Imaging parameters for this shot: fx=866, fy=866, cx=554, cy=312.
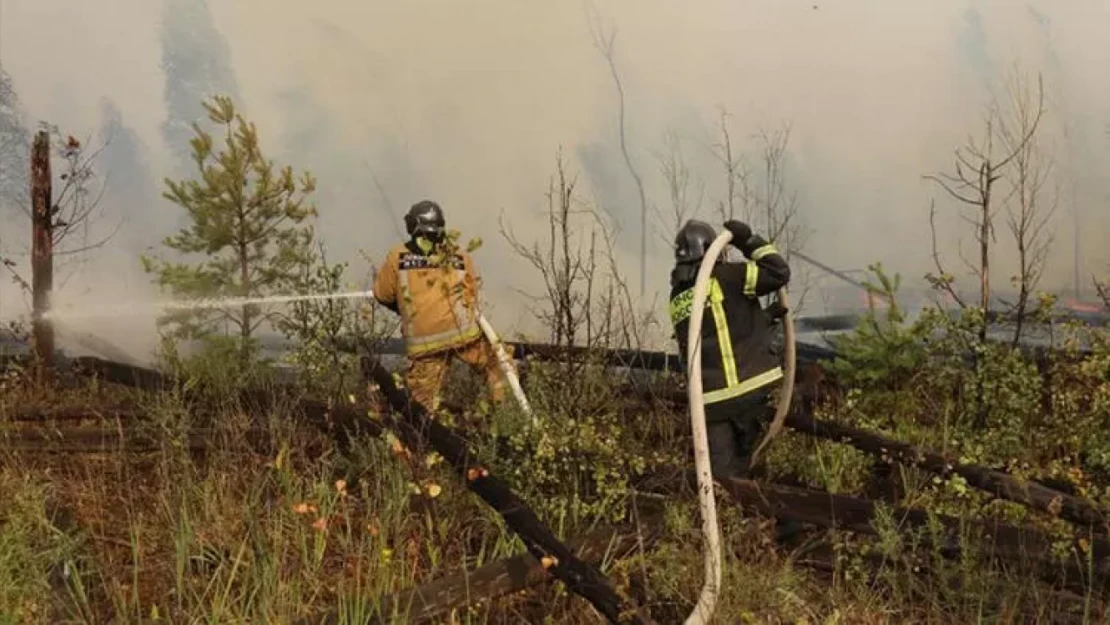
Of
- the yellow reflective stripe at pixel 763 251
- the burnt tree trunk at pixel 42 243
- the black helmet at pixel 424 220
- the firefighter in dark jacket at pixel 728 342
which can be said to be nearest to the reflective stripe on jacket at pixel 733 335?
the firefighter in dark jacket at pixel 728 342

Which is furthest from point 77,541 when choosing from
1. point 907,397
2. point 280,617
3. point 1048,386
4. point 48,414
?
point 1048,386

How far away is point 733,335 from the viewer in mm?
5117

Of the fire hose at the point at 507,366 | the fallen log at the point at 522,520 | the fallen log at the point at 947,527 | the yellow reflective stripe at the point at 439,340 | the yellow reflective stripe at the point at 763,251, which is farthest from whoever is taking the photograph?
the yellow reflective stripe at the point at 439,340

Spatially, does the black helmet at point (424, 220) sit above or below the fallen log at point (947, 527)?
above

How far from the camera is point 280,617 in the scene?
307cm

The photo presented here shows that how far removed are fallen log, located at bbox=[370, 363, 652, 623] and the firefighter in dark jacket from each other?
1.67 metres

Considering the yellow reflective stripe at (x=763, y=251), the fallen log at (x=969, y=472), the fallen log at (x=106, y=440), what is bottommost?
the fallen log at (x=969, y=472)

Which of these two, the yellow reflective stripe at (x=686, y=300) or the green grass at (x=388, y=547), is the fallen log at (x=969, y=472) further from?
the yellow reflective stripe at (x=686, y=300)

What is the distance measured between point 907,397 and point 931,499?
329 centimetres

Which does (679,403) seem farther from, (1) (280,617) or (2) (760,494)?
(1) (280,617)

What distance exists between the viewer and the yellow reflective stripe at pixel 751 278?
195 inches

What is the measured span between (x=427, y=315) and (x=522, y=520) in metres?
3.64

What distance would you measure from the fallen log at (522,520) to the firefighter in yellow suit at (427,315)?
219 cm

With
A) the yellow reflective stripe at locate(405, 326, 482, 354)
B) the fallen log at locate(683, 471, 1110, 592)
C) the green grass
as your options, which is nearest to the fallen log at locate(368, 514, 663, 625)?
the green grass
